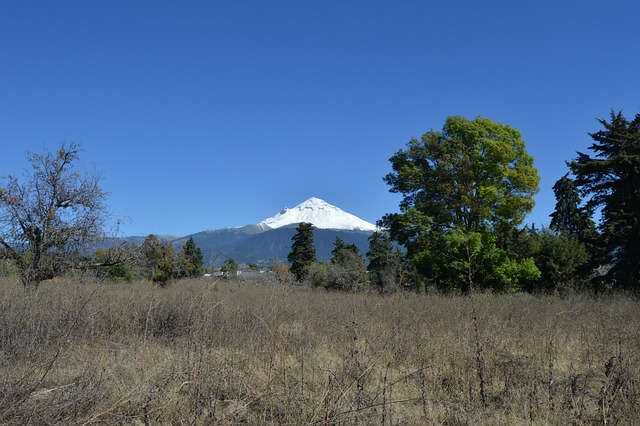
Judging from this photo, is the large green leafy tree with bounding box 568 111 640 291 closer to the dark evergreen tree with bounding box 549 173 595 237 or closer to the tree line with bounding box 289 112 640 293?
the tree line with bounding box 289 112 640 293

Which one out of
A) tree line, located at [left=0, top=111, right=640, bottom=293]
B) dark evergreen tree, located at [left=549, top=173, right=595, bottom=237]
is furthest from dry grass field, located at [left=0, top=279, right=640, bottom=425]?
dark evergreen tree, located at [left=549, top=173, right=595, bottom=237]

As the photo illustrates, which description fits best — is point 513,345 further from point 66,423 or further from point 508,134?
point 508,134

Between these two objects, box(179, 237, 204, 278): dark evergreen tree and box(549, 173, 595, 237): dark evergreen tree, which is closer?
box(179, 237, 204, 278): dark evergreen tree

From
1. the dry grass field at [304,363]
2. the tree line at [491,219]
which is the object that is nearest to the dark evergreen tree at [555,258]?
the tree line at [491,219]

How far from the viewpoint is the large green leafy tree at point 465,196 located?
20.7m

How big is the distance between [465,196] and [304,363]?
1695 cm

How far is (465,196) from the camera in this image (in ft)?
70.4

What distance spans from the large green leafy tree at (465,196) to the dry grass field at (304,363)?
355 inches

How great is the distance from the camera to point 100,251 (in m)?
10.2

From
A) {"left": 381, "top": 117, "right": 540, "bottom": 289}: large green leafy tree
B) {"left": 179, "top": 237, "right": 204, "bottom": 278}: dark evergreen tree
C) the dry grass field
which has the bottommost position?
the dry grass field

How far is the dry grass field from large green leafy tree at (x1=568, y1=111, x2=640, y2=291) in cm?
1387

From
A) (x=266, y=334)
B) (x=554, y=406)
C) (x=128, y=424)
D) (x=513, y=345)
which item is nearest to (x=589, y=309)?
(x=513, y=345)

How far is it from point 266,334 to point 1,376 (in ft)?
12.8

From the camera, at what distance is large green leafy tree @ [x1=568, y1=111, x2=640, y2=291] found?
23.0 m
